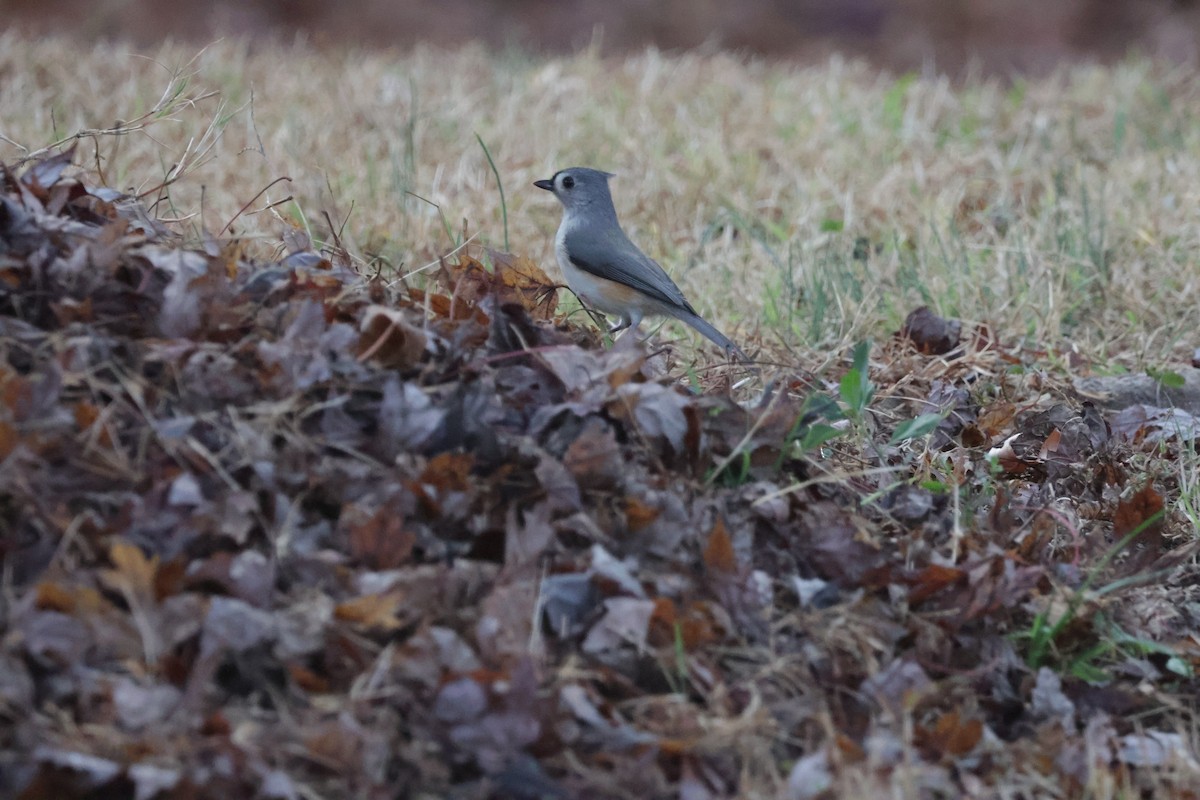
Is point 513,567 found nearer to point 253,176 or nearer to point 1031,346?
point 1031,346

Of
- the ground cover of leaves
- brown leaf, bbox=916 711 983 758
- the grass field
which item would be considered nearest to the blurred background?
the grass field

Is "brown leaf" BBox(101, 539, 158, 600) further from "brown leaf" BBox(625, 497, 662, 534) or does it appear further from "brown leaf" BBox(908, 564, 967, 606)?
"brown leaf" BBox(908, 564, 967, 606)

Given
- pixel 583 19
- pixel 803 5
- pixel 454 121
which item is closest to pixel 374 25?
pixel 583 19

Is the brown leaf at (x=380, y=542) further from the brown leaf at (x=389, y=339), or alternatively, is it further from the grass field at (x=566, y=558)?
the brown leaf at (x=389, y=339)

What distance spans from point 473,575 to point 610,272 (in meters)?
2.08

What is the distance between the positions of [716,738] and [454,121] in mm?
5218

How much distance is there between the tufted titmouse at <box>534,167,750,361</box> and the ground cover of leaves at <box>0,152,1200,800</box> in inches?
44.0

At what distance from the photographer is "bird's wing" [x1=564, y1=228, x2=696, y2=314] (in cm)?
449

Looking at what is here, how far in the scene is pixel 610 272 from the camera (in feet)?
15.0

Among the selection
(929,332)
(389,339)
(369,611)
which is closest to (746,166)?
(929,332)

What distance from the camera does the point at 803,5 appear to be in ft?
55.1

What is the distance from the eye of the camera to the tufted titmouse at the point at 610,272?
14.8ft

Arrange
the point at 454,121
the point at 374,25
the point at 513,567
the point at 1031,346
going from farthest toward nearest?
the point at 374,25
the point at 454,121
the point at 1031,346
the point at 513,567

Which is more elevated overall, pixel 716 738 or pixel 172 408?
pixel 172 408
